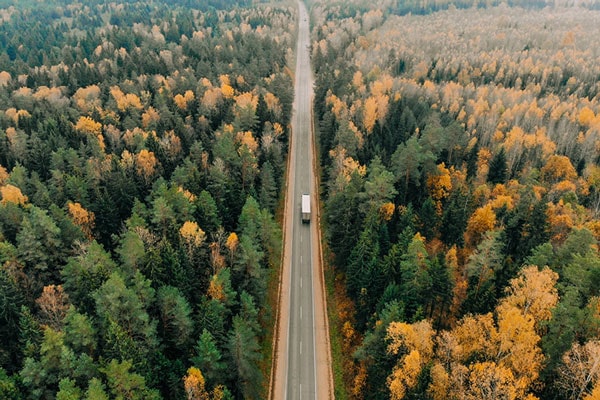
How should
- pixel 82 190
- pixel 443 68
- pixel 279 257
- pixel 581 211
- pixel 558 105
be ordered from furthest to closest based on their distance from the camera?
pixel 443 68, pixel 558 105, pixel 279 257, pixel 82 190, pixel 581 211

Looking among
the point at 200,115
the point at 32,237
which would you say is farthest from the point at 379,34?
the point at 32,237

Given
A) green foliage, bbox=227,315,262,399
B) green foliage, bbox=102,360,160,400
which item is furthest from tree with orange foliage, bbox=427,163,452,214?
green foliage, bbox=102,360,160,400

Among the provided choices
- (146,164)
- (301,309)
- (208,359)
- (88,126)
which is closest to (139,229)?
(208,359)

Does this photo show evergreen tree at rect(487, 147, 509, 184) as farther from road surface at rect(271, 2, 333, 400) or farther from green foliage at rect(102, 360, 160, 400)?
green foliage at rect(102, 360, 160, 400)

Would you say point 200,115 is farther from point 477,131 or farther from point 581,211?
point 581,211

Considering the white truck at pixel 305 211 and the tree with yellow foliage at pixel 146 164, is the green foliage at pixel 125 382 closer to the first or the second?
the tree with yellow foliage at pixel 146 164

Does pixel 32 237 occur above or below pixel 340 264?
above

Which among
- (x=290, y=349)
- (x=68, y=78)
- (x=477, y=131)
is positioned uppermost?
(x=68, y=78)

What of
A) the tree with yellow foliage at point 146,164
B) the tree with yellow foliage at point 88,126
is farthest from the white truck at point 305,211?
the tree with yellow foliage at point 88,126

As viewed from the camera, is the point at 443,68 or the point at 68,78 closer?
the point at 68,78
